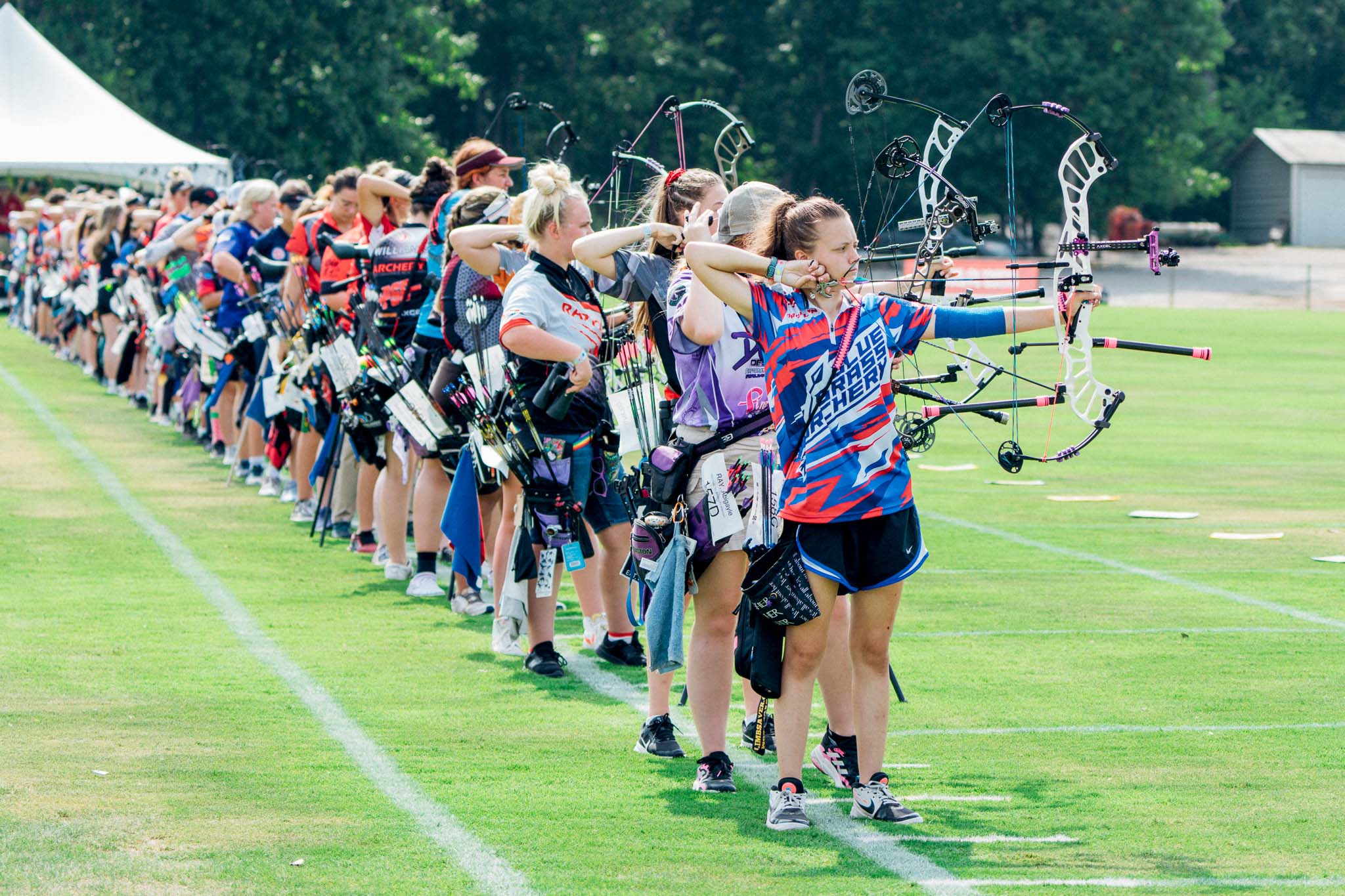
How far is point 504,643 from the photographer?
768cm

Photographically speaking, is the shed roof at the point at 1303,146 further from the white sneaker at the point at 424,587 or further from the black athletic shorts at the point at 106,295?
the white sneaker at the point at 424,587

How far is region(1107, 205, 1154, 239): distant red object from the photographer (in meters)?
62.3

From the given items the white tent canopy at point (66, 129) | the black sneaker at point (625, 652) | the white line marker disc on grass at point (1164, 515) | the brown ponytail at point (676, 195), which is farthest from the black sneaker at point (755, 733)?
the white tent canopy at point (66, 129)

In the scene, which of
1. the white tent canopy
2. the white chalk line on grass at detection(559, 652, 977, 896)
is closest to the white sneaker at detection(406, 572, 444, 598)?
the white chalk line on grass at detection(559, 652, 977, 896)

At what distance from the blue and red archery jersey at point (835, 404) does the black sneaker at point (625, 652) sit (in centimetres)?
257

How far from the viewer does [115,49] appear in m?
48.2

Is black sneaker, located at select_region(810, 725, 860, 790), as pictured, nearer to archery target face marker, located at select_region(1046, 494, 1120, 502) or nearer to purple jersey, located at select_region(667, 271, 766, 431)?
purple jersey, located at select_region(667, 271, 766, 431)

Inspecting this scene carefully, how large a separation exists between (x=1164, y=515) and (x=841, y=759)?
644 centimetres

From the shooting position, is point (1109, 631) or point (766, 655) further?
point (1109, 631)

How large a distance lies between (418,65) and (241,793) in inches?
1893

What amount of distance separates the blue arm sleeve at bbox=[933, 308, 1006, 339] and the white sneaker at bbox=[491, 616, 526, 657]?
3.10m

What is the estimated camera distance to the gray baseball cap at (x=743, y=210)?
219 inches

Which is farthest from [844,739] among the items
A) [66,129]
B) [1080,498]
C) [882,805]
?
[66,129]

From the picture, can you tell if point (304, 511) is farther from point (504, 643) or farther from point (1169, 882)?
point (1169, 882)
